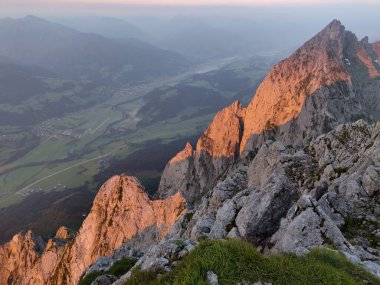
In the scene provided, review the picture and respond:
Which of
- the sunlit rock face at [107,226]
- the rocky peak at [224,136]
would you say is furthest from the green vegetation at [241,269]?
the rocky peak at [224,136]

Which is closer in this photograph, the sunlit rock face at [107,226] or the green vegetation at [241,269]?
the green vegetation at [241,269]

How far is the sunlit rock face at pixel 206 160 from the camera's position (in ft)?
566

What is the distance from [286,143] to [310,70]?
199ft

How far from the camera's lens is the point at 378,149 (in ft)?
141

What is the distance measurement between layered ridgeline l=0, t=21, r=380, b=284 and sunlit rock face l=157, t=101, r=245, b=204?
0.54 m

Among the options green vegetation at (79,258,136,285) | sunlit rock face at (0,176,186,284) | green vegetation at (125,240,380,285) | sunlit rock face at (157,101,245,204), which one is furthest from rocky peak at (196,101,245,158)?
green vegetation at (125,240,380,285)

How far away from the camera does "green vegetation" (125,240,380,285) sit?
1542 cm

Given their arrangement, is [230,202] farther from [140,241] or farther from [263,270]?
[140,241]

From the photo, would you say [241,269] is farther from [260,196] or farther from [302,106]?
[302,106]

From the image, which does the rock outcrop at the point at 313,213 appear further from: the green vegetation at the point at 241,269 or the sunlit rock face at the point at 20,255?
the sunlit rock face at the point at 20,255

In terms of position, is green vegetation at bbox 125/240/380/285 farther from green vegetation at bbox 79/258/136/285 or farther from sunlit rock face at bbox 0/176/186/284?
sunlit rock face at bbox 0/176/186/284

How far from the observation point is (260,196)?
37031 millimetres

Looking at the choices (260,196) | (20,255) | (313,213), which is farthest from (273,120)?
(313,213)

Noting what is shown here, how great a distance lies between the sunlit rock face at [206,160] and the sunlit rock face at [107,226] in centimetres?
5225
